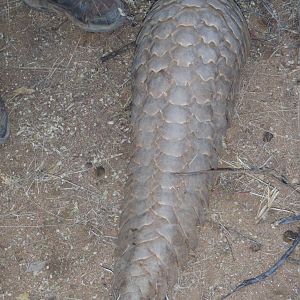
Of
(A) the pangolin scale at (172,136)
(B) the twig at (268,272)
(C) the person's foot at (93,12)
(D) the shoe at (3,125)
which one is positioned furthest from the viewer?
(C) the person's foot at (93,12)

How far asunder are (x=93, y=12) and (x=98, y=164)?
26.8 inches

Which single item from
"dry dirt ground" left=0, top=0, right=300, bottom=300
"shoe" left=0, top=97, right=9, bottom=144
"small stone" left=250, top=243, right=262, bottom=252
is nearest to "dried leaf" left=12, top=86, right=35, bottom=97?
"dry dirt ground" left=0, top=0, right=300, bottom=300

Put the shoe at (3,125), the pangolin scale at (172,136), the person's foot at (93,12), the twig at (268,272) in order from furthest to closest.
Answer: the person's foot at (93,12) < the shoe at (3,125) < the twig at (268,272) < the pangolin scale at (172,136)

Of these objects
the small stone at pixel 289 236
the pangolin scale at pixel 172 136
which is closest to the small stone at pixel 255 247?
the small stone at pixel 289 236

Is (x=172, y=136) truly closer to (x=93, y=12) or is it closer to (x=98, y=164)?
(x=98, y=164)

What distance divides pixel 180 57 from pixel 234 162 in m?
0.60

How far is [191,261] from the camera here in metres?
2.57

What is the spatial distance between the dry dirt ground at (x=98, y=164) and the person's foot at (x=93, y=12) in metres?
0.09

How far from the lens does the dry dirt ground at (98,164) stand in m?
2.59

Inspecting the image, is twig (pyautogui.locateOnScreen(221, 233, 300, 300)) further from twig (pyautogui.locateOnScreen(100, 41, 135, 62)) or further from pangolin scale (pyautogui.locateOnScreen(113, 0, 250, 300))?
twig (pyautogui.locateOnScreen(100, 41, 135, 62))

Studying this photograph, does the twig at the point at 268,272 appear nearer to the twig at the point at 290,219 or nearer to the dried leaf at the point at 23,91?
the twig at the point at 290,219

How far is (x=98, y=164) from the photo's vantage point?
8.98 ft

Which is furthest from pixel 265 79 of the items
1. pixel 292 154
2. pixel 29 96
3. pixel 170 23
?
pixel 29 96

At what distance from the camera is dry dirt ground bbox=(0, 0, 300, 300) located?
2586 mm
